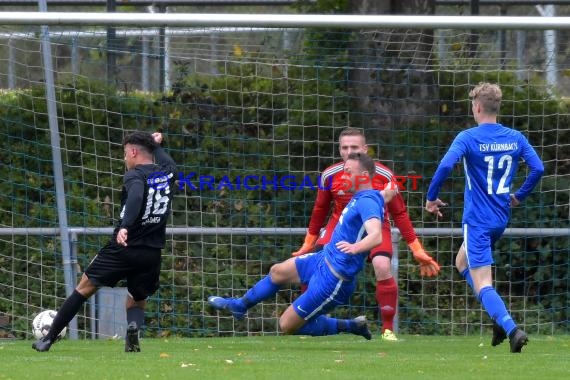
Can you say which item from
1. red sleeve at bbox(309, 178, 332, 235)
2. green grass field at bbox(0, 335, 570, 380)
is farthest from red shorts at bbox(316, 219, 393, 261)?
green grass field at bbox(0, 335, 570, 380)

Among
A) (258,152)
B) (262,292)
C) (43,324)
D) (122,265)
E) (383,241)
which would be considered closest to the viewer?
(122,265)

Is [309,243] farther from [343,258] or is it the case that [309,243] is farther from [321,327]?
[343,258]

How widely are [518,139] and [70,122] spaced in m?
5.13

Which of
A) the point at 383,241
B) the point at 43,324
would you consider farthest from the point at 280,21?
the point at 43,324

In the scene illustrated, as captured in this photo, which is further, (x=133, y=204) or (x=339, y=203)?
(x=339, y=203)

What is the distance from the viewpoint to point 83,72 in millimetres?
12023

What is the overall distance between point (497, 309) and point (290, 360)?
1.44 metres

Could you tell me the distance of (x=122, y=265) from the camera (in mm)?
8586

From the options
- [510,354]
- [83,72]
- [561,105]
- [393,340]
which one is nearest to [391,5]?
[561,105]

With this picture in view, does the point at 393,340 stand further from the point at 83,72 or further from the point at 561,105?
the point at 83,72

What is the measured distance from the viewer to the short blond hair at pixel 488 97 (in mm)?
8352

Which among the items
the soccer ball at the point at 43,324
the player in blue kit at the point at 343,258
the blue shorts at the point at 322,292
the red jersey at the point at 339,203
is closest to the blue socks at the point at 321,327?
the player in blue kit at the point at 343,258

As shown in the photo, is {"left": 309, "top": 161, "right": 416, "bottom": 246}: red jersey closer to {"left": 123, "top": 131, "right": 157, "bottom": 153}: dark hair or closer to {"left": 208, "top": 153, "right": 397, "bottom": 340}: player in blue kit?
{"left": 208, "top": 153, "right": 397, "bottom": 340}: player in blue kit

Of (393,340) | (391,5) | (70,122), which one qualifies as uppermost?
(391,5)
